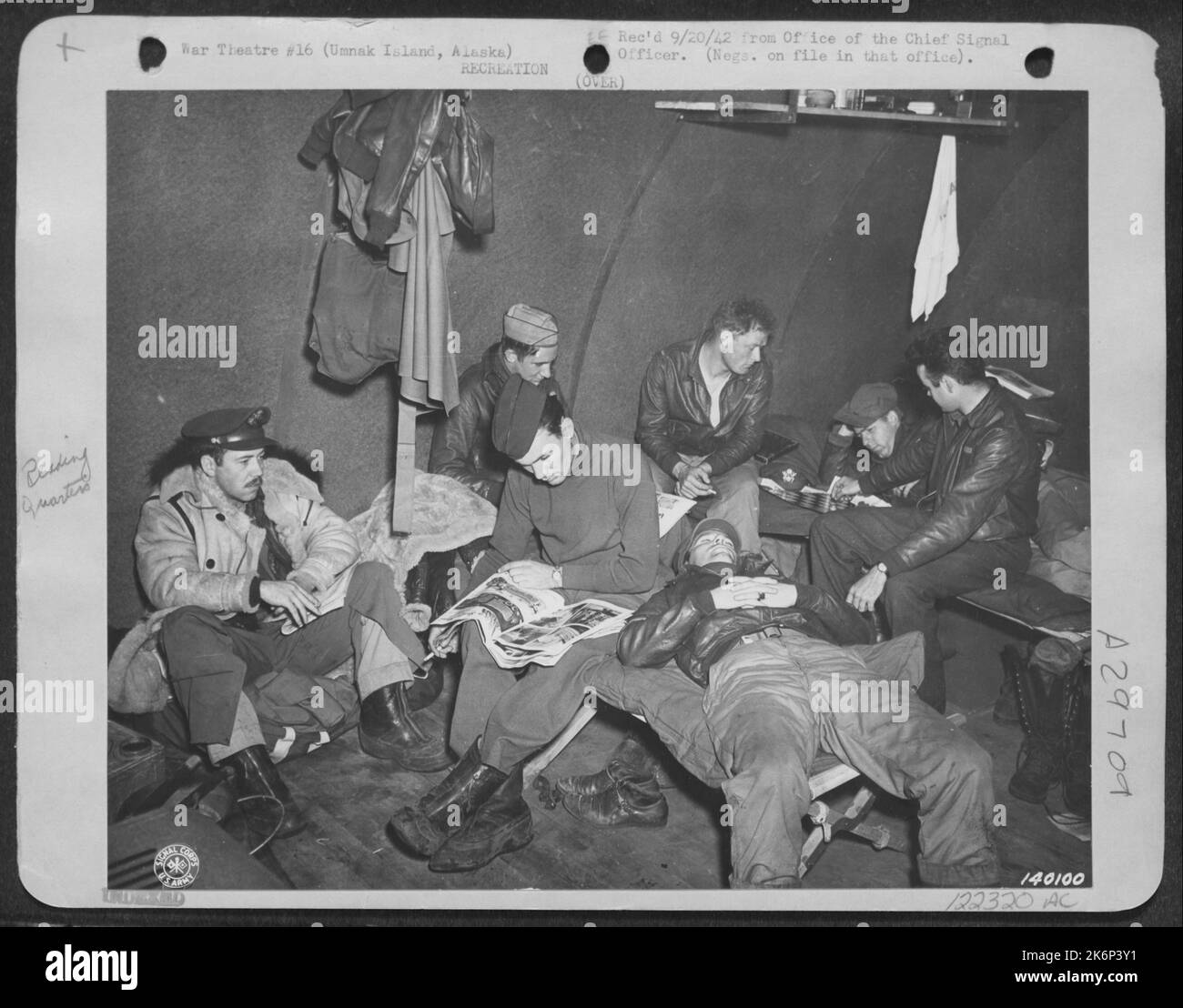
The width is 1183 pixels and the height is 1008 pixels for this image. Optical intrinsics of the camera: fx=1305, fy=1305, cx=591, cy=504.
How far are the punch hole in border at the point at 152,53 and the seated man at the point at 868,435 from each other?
7.08 feet

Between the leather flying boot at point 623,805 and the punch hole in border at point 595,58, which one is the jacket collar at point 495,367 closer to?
the punch hole in border at point 595,58

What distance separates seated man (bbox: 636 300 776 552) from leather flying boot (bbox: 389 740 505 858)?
3.12ft

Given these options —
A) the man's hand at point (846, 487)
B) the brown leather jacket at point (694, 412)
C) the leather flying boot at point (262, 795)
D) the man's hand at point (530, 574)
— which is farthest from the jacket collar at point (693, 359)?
the leather flying boot at point (262, 795)

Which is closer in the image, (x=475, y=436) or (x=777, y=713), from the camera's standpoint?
(x=777, y=713)

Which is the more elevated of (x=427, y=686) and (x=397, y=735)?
(x=427, y=686)

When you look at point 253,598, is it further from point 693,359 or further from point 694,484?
point 693,359

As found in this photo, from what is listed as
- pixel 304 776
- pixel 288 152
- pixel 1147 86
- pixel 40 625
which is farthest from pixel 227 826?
pixel 1147 86

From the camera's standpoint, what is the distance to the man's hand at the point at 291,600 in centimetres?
367

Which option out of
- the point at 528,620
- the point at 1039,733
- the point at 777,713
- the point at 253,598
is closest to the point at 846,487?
the point at 777,713

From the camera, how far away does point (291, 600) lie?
145 inches

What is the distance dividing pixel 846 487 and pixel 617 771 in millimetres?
1045

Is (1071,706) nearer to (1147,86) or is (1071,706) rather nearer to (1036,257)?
(1036,257)

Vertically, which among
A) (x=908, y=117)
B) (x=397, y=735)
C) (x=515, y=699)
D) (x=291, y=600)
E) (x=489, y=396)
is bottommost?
(x=397, y=735)

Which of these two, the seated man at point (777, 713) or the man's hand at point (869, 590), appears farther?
the man's hand at point (869, 590)
